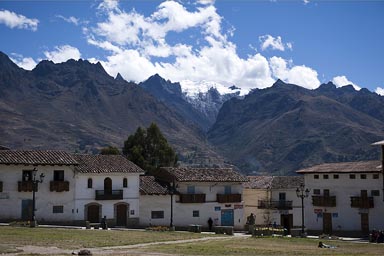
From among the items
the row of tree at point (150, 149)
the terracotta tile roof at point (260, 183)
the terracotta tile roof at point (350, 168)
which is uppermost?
the row of tree at point (150, 149)

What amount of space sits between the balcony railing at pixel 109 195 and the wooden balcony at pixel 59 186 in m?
3.84

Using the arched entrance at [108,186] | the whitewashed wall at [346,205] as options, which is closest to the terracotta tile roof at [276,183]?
the whitewashed wall at [346,205]

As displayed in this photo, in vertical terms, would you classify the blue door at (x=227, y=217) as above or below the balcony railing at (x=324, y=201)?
below

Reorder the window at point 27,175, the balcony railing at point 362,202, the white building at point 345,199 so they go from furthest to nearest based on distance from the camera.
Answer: the white building at point 345,199 < the balcony railing at point 362,202 < the window at point 27,175

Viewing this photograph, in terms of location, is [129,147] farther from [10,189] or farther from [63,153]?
[10,189]

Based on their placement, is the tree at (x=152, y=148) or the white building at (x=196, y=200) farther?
the tree at (x=152, y=148)

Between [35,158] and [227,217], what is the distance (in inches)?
974

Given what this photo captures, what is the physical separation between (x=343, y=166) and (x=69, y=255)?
45352 millimetres

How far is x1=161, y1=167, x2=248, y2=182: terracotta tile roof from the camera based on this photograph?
64.5m

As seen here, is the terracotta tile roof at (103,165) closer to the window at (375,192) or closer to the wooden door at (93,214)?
the wooden door at (93,214)

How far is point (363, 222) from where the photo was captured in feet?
199

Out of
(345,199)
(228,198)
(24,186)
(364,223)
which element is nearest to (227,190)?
(228,198)

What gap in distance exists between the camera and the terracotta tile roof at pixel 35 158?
5378cm

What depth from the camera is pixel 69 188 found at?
56.6 meters
